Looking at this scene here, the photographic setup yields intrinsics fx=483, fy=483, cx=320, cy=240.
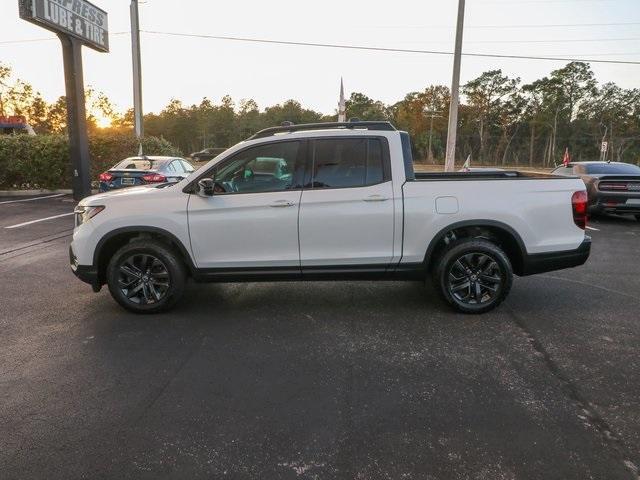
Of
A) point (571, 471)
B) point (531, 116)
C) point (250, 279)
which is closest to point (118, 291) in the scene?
point (250, 279)

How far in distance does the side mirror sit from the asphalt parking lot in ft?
4.14

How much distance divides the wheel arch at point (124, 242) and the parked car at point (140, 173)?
279 inches

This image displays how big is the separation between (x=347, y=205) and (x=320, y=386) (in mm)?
1896

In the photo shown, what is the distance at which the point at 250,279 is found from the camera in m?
4.93

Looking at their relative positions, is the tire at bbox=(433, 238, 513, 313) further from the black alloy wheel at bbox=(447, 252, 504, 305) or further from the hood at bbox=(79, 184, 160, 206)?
the hood at bbox=(79, 184, 160, 206)

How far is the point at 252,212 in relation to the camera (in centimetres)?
476

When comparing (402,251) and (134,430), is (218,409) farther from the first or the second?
(402,251)

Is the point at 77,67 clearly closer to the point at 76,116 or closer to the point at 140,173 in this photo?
the point at 76,116

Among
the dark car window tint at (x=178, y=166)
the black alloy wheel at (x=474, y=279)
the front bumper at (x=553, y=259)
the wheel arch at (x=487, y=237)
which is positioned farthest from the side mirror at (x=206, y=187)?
the dark car window tint at (x=178, y=166)

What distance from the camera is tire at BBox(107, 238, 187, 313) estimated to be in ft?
15.9

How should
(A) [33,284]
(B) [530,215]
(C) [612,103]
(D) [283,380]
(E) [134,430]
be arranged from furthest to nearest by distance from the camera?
1. (C) [612,103]
2. (A) [33,284]
3. (B) [530,215]
4. (D) [283,380]
5. (E) [134,430]

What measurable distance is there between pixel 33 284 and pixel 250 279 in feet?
10.5

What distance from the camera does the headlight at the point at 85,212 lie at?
16.1 feet

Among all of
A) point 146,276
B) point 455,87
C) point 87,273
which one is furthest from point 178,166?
point 455,87
